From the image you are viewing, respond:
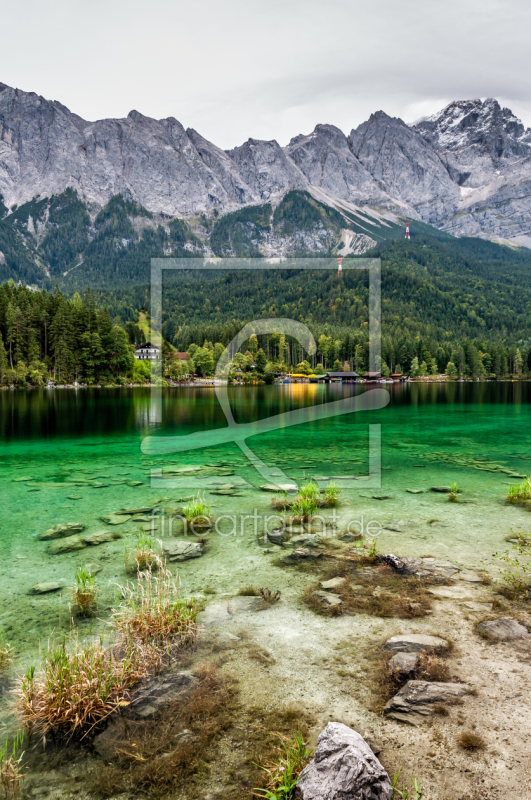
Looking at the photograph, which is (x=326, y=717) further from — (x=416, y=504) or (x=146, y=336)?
(x=146, y=336)

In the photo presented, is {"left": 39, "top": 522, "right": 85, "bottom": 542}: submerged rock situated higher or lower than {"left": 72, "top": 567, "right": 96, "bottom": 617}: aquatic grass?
lower

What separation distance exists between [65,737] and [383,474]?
17.5 meters

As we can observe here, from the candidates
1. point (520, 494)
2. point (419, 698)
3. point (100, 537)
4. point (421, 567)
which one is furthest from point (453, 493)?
point (100, 537)

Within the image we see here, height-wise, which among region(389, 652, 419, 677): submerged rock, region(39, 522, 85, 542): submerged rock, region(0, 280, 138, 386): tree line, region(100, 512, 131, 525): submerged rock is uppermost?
region(0, 280, 138, 386): tree line

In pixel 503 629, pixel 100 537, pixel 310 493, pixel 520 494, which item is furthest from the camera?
pixel 520 494

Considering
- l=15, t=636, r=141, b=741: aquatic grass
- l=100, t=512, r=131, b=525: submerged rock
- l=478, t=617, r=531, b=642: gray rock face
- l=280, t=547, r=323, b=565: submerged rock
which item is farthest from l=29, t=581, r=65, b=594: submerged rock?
l=478, t=617, r=531, b=642: gray rock face

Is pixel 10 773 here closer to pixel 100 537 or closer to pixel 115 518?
pixel 100 537

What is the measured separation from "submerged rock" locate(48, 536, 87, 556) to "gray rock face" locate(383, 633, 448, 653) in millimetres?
8348

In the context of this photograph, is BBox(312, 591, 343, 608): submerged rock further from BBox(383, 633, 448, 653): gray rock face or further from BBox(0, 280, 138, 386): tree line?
BBox(0, 280, 138, 386): tree line

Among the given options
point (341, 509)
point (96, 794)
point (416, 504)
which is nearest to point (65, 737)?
point (96, 794)

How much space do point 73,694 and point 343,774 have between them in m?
3.23

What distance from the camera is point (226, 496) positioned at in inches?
660

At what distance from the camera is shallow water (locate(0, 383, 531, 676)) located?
31.1 feet

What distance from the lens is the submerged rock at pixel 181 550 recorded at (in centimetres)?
1045
